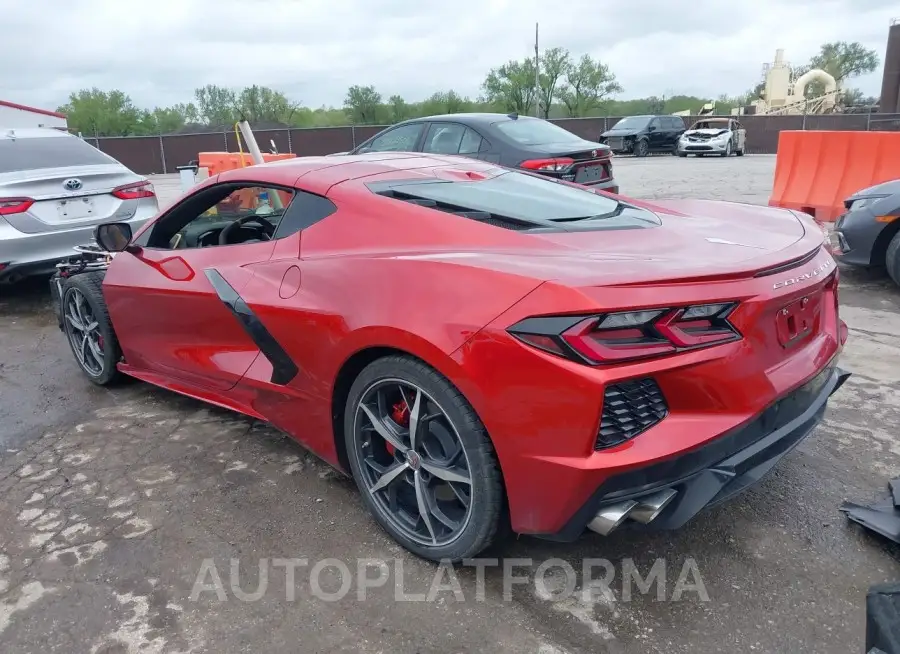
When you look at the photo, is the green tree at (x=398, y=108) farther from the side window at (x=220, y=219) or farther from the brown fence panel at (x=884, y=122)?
the side window at (x=220, y=219)

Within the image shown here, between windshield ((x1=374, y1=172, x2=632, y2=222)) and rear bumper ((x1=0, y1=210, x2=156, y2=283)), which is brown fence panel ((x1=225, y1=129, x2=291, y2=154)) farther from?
windshield ((x1=374, y1=172, x2=632, y2=222))

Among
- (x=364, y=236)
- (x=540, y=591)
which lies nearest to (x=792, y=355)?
(x=540, y=591)

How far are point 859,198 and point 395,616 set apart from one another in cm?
562

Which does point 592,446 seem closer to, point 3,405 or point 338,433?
point 338,433

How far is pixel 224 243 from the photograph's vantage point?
3.37 meters

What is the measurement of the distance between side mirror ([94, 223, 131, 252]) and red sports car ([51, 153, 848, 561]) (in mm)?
639

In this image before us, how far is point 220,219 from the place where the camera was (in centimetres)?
349

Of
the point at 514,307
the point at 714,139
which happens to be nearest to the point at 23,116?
the point at 514,307

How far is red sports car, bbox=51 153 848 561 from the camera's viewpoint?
6.28ft

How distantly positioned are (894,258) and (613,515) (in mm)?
4970

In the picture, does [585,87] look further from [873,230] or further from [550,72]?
[873,230]

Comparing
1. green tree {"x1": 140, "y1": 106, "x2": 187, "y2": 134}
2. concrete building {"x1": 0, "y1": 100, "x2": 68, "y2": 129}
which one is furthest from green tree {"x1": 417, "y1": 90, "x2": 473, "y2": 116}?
concrete building {"x1": 0, "y1": 100, "x2": 68, "y2": 129}

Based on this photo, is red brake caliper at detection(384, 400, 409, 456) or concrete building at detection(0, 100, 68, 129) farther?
concrete building at detection(0, 100, 68, 129)

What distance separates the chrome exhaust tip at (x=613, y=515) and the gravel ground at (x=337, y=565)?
15.6 inches
